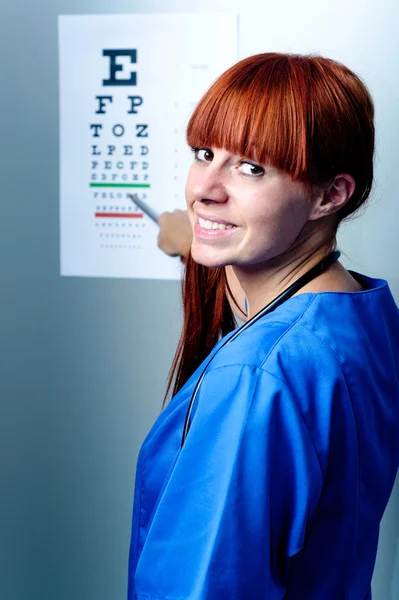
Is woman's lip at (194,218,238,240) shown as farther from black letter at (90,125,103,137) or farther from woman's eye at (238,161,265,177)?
black letter at (90,125,103,137)

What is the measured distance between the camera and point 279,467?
762 mm

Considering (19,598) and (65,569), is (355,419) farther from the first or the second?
(19,598)

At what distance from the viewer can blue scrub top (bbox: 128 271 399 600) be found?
75cm

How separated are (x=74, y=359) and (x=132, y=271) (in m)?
0.21

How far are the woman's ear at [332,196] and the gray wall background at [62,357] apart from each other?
0.55m

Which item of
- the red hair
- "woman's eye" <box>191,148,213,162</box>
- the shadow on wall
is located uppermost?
the red hair

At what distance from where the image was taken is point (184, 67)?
1.42 meters

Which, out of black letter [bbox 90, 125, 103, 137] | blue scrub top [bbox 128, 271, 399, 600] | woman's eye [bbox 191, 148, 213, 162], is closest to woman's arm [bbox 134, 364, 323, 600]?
blue scrub top [bbox 128, 271, 399, 600]

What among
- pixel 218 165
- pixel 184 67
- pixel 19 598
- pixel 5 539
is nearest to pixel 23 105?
pixel 184 67

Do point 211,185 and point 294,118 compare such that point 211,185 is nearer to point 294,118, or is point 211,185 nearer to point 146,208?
point 294,118

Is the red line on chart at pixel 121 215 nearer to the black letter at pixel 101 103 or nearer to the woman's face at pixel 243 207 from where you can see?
the black letter at pixel 101 103

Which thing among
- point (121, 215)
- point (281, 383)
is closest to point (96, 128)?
point (121, 215)

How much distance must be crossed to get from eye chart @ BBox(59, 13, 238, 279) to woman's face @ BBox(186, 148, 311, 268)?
0.57m

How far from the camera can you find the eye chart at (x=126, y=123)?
1.42m
